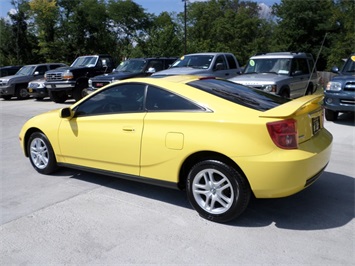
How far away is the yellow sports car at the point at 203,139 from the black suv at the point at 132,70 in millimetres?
8331

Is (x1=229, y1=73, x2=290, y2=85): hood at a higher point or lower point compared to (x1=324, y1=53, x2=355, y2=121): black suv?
higher

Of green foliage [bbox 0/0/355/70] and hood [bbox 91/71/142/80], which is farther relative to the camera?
green foliage [bbox 0/0/355/70]

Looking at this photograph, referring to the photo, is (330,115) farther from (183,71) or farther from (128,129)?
(128,129)

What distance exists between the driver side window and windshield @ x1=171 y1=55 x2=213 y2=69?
7.72 m

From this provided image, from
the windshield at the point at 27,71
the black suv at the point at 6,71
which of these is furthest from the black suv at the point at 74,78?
the black suv at the point at 6,71

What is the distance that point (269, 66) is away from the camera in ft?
36.7

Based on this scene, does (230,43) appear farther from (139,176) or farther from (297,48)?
(139,176)

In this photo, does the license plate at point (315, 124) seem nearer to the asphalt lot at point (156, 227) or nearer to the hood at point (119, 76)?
the asphalt lot at point (156, 227)

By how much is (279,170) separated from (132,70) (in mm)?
11364

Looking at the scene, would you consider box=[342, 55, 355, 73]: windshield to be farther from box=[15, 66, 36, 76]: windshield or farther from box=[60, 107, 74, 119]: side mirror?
box=[15, 66, 36, 76]: windshield

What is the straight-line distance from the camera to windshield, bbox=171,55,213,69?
1223cm

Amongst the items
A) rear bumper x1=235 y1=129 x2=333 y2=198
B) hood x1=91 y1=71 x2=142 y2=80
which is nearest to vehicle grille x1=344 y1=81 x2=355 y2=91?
rear bumper x1=235 y1=129 x2=333 y2=198

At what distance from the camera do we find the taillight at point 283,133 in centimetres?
345

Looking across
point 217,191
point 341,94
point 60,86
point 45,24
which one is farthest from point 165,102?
point 45,24
